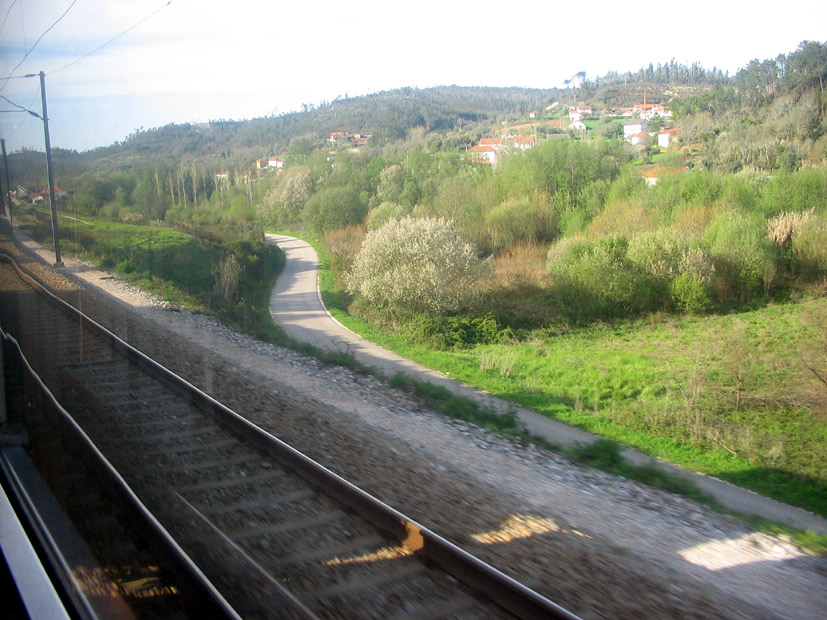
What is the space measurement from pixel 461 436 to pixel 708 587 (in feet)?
12.6

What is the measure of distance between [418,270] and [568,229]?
1631 cm

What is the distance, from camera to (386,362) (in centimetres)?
1694

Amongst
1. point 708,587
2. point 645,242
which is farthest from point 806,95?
point 708,587

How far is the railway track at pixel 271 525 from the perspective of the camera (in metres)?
3.26

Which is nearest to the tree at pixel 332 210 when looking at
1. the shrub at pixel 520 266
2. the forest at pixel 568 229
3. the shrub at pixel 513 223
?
the forest at pixel 568 229

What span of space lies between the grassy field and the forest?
8 cm

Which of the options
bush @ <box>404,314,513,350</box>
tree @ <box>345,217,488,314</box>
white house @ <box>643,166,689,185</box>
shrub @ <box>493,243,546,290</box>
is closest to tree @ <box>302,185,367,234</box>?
shrub @ <box>493,243,546,290</box>

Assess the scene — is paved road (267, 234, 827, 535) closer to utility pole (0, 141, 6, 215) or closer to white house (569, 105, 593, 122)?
utility pole (0, 141, 6, 215)

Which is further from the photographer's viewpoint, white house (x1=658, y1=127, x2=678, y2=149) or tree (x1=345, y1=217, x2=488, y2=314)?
white house (x1=658, y1=127, x2=678, y2=149)

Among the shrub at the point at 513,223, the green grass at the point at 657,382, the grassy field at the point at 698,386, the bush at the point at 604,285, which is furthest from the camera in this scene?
the shrub at the point at 513,223

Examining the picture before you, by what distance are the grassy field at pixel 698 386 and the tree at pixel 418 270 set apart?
2.15 metres

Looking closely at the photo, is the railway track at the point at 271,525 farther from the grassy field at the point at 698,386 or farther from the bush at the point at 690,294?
the bush at the point at 690,294

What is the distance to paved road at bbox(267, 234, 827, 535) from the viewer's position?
726cm

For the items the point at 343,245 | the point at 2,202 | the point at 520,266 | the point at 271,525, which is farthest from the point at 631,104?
the point at 271,525
